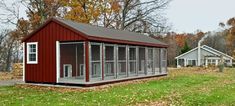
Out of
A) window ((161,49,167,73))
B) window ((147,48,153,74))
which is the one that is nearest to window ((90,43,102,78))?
window ((147,48,153,74))

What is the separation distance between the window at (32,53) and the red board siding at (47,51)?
8.6 inches

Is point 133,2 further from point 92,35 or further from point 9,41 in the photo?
point 92,35

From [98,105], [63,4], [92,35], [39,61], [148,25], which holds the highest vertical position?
[63,4]

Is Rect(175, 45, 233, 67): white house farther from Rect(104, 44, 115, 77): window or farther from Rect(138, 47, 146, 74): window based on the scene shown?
Rect(104, 44, 115, 77): window

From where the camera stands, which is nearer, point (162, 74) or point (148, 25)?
point (162, 74)

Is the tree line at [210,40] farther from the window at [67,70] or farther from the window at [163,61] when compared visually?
the window at [67,70]

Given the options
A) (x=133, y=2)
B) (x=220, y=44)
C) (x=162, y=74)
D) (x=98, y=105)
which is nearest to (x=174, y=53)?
(x=220, y=44)

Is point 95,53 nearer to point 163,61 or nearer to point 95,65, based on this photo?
point 95,65

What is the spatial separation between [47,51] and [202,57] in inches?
1813

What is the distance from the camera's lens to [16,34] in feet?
127

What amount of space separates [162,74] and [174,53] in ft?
148

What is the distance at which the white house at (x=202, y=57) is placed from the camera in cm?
5814

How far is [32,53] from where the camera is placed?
1858 centimetres

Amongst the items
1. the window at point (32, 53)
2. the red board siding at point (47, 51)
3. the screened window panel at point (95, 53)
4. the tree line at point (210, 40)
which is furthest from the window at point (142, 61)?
the tree line at point (210, 40)
